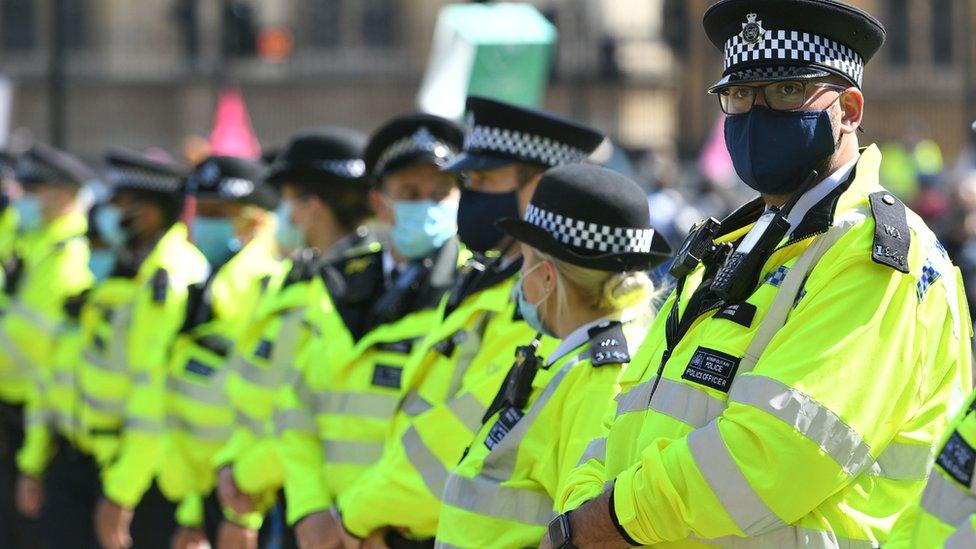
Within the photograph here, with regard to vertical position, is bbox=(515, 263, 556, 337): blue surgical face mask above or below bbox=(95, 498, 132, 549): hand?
above

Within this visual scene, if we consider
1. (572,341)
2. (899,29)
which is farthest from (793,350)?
(899,29)

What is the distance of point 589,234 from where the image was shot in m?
4.46

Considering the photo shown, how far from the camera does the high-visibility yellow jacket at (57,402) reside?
8547 mm

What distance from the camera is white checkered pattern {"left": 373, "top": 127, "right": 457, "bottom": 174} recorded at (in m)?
6.14

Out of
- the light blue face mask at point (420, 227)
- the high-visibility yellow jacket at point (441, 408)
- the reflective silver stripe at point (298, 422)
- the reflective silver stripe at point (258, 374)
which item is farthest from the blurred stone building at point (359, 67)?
the high-visibility yellow jacket at point (441, 408)

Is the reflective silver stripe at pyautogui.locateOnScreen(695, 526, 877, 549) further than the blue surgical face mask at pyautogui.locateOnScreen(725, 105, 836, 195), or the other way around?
the blue surgical face mask at pyautogui.locateOnScreen(725, 105, 836, 195)

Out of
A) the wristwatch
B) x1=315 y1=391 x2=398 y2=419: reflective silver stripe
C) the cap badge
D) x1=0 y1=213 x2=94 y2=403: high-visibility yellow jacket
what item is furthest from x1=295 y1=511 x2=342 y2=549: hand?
x1=0 y1=213 x2=94 y2=403: high-visibility yellow jacket

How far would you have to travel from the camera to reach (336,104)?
32.0 m

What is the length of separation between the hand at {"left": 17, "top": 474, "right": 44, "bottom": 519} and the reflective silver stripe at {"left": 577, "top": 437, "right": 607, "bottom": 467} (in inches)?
210

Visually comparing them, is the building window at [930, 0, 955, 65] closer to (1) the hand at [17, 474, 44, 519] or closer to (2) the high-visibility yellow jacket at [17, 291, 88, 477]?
(2) the high-visibility yellow jacket at [17, 291, 88, 477]

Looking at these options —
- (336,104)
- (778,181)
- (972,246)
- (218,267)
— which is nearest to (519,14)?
(218,267)

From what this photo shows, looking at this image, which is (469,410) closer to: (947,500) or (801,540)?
(801,540)

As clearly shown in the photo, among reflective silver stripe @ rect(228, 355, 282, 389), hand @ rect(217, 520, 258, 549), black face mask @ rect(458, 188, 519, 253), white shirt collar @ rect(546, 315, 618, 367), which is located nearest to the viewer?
white shirt collar @ rect(546, 315, 618, 367)

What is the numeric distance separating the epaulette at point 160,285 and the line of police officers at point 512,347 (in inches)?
0.4
